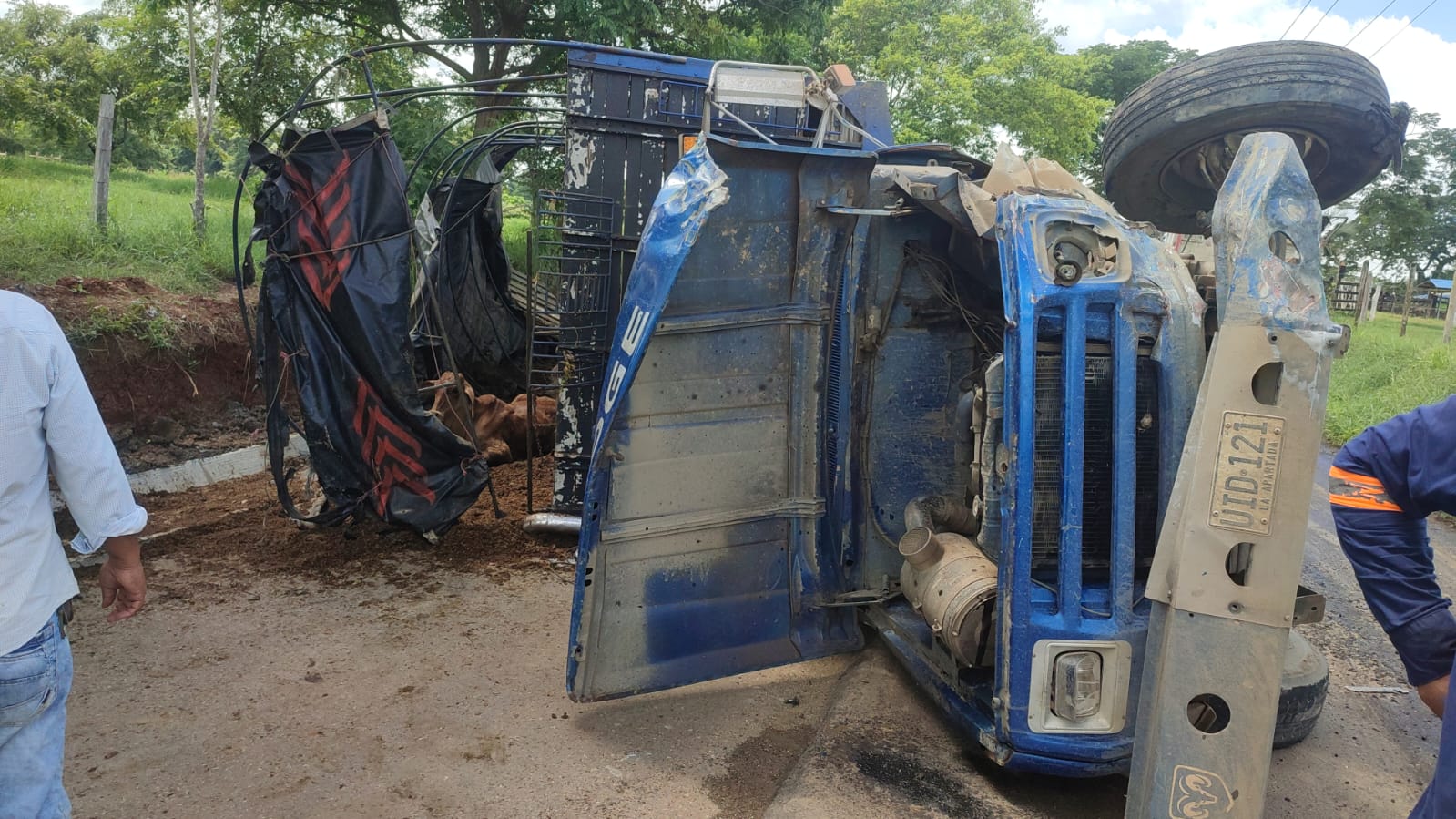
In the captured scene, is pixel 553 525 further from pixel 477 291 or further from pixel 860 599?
pixel 477 291

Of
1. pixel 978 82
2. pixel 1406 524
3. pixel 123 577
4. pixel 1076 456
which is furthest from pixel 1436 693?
pixel 978 82

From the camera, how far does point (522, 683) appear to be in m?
3.71

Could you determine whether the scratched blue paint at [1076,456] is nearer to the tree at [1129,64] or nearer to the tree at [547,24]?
the tree at [547,24]

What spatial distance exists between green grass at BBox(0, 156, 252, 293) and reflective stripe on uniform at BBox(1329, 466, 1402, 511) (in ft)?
26.9

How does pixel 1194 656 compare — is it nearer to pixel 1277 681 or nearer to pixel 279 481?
pixel 1277 681

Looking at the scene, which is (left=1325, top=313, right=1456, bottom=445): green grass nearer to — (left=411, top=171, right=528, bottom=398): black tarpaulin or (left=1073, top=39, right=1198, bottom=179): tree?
(left=411, top=171, right=528, bottom=398): black tarpaulin

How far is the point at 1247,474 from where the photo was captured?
224 centimetres

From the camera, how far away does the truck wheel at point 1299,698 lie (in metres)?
3.19

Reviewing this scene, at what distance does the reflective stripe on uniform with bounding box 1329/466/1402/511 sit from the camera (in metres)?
2.00

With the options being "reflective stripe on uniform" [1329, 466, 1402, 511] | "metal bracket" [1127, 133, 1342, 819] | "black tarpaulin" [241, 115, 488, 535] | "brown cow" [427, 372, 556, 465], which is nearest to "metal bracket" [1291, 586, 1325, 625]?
"metal bracket" [1127, 133, 1342, 819]

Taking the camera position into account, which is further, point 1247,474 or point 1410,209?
point 1410,209

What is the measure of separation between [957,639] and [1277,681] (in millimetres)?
954

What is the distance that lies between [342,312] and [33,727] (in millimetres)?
2997

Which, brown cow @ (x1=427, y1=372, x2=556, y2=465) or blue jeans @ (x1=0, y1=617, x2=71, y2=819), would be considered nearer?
blue jeans @ (x1=0, y1=617, x2=71, y2=819)
